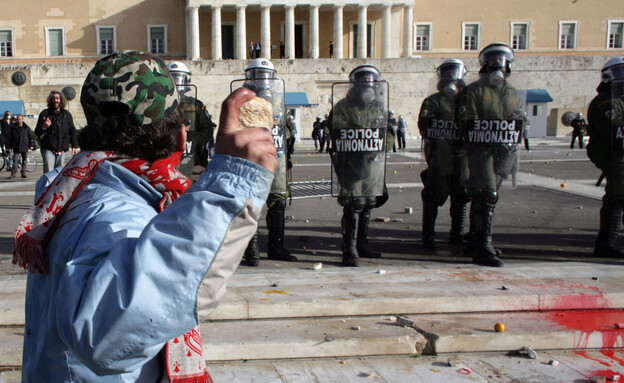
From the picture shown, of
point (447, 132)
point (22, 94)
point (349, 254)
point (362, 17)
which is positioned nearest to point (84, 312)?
point (349, 254)

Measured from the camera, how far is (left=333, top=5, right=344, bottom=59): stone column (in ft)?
173

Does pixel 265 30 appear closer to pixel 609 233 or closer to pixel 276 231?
pixel 276 231

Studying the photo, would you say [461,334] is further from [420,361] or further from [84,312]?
[84,312]

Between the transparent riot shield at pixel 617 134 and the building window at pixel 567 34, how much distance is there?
174ft

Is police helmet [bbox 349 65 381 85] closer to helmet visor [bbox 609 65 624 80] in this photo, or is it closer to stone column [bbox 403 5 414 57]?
helmet visor [bbox 609 65 624 80]

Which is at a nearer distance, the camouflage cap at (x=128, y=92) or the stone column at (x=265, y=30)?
the camouflage cap at (x=128, y=92)

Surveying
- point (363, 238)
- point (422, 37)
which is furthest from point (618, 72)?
point (422, 37)

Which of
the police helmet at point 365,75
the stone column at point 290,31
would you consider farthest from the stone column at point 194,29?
the police helmet at point 365,75

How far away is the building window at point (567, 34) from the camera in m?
54.0

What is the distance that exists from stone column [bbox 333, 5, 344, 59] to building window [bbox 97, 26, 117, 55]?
19267mm

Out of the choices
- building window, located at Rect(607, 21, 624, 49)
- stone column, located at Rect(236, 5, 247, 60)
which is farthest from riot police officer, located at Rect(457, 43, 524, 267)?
building window, located at Rect(607, 21, 624, 49)

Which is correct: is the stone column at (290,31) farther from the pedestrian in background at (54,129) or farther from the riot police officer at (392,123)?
the pedestrian in background at (54,129)

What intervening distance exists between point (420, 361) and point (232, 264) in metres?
3.12

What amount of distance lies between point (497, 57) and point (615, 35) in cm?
5604
